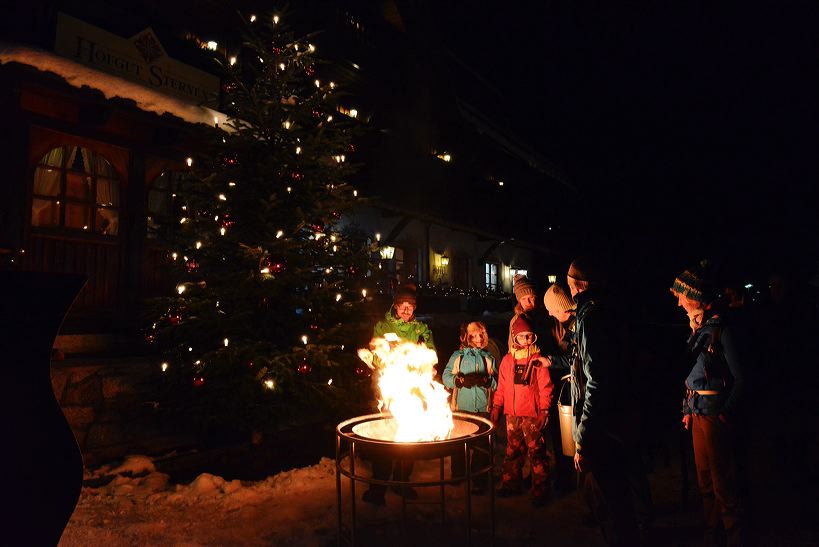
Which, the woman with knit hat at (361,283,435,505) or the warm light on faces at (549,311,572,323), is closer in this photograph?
the warm light on faces at (549,311,572,323)

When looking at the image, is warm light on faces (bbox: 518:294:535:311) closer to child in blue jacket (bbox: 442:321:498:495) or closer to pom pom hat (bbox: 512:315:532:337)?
pom pom hat (bbox: 512:315:532:337)

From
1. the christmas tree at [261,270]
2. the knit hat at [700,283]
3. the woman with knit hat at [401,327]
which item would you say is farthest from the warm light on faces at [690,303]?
the christmas tree at [261,270]

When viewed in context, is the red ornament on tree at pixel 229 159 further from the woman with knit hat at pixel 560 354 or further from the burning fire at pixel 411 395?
the woman with knit hat at pixel 560 354

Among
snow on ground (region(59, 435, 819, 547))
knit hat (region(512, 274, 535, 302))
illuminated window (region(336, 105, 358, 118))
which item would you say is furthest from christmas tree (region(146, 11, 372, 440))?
illuminated window (region(336, 105, 358, 118))

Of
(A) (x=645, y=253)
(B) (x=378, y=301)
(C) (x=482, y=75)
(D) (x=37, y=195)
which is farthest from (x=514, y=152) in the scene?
(D) (x=37, y=195)

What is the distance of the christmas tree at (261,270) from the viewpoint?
19.0 feet

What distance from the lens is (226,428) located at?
21.0 ft

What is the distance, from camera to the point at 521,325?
550 cm

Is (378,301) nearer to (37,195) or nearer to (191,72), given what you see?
(191,72)

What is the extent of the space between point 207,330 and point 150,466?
1615 millimetres

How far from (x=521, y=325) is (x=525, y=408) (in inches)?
33.7

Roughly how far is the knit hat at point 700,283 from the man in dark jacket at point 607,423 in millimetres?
996

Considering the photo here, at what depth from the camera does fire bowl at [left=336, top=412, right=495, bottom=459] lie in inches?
142

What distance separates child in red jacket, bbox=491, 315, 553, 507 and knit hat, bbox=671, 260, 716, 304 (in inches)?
61.7
